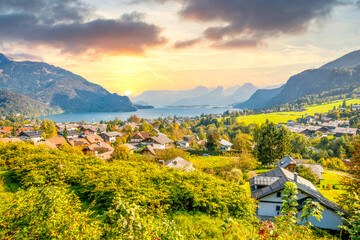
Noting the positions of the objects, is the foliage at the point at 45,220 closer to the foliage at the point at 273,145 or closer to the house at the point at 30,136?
the foliage at the point at 273,145

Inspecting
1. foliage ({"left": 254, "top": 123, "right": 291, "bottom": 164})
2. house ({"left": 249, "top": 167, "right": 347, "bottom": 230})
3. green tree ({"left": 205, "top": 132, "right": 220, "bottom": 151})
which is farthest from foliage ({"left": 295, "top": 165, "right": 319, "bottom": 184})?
green tree ({"left": 205, "top": 132, "right": 220, "bottom": 151})

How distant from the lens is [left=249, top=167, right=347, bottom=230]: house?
15578mm

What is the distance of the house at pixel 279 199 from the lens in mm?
15578

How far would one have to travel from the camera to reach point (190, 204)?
27.7ft

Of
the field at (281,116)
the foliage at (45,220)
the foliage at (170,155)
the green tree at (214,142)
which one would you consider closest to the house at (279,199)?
the foliage at (45,220)

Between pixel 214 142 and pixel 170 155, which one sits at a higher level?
pixel 170 155

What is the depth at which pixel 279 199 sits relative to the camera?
1841 centimetres

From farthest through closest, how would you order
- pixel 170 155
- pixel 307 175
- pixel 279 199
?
pixel 170 155 < pixel 307 175 < pixel 279 199

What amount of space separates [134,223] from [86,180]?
7771 mm

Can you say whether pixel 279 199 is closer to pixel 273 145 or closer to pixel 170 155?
pixel 170 155

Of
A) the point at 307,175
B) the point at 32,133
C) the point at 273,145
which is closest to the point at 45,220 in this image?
the point at 307,175

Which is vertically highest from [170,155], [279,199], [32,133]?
[32,133]

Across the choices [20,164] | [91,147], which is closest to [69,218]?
[20,164]

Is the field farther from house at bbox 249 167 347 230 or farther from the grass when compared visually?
house at bbox 249 167 347 230
